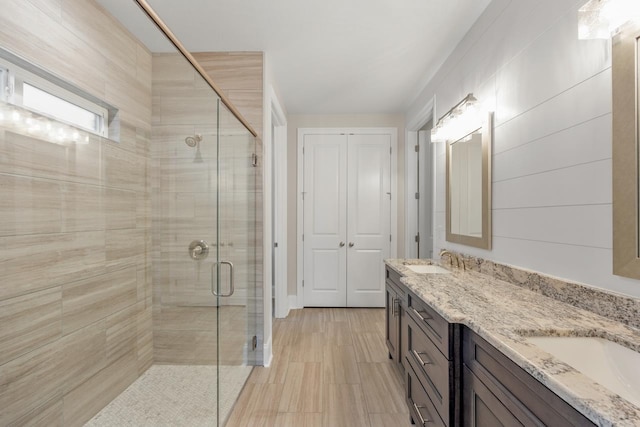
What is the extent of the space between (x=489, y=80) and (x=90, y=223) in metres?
2.20

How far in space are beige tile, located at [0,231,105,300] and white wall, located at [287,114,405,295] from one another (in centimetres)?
293

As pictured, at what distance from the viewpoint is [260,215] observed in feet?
8.26

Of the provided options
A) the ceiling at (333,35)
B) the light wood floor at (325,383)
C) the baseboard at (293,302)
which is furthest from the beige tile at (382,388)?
the ceiling at (333,35)

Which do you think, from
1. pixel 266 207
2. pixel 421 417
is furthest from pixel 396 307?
pixel 266 207

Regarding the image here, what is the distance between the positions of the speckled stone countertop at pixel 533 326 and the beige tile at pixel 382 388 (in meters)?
0.91

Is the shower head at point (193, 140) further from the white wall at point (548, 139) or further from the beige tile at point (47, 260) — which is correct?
the white wall at point (548, 139)

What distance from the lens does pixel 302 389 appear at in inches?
83.9

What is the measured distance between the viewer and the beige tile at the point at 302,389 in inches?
76.5

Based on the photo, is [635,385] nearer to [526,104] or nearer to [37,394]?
[526,104]

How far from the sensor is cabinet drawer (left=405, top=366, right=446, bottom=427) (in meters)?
1.32

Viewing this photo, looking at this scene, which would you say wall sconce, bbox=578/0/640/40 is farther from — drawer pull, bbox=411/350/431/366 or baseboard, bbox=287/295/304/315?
baseboard, bbox=287/295/304/315

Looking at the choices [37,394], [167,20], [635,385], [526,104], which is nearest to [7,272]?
[37,394]

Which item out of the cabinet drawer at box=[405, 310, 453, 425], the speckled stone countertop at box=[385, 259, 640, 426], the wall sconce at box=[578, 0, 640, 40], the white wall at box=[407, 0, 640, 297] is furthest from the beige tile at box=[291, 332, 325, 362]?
the wall sconce at box=[578, 0, 640, 40]

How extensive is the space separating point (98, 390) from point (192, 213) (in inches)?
30.0
